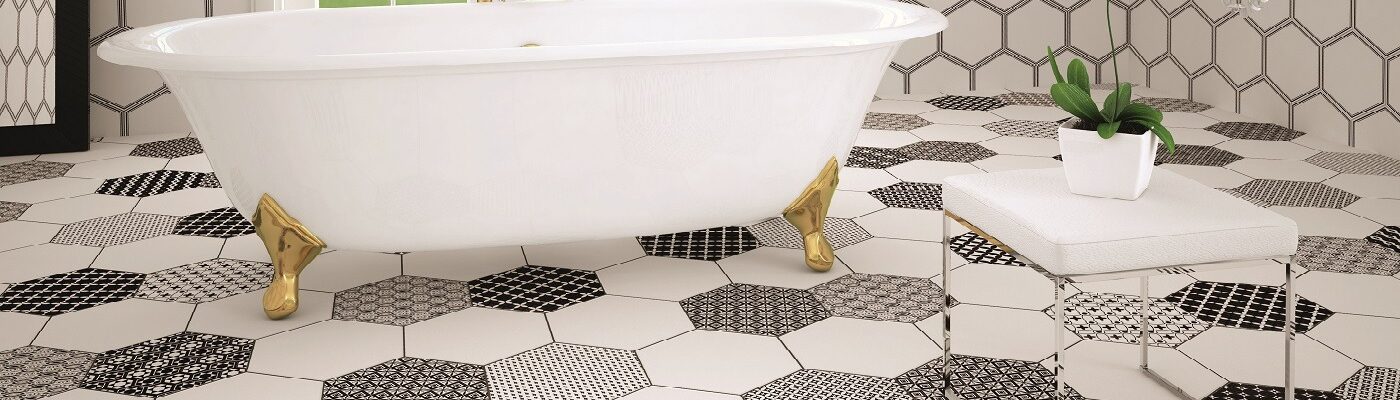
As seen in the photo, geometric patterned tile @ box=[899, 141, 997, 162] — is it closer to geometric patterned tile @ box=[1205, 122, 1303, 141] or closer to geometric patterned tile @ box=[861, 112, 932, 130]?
geometric patterned tile @ box=[861, 112, 932, 130]

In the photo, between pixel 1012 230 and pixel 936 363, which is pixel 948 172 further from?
pixel 1012 230

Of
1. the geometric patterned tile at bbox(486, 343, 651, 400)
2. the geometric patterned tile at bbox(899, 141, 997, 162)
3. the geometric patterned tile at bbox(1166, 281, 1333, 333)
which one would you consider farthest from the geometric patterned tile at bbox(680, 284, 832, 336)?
the geometric patterned tile at bbox(899, 141, 997, 162)

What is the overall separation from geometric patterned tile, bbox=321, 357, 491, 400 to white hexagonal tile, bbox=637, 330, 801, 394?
0.29 m

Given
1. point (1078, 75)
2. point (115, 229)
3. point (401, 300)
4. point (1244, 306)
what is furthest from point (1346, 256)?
point (115, 229)

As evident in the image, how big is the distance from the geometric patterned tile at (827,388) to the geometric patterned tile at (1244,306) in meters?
0.68

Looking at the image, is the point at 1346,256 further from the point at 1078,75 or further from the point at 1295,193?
the point at 1078,75

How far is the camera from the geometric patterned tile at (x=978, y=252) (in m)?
2.68

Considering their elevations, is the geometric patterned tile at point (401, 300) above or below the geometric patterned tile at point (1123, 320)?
below

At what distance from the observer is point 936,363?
6.97ft

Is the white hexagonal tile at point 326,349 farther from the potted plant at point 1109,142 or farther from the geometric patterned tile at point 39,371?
the potted plant at point 1109,142

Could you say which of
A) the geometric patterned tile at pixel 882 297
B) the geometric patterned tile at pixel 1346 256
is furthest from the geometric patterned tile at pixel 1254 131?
the geometric patterned tile at pixel 882 297

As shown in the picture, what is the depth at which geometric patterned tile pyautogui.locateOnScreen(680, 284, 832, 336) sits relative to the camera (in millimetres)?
2320

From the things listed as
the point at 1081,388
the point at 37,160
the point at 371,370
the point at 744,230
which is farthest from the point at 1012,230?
the point at 37,160

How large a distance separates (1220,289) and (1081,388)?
61 centimetres
